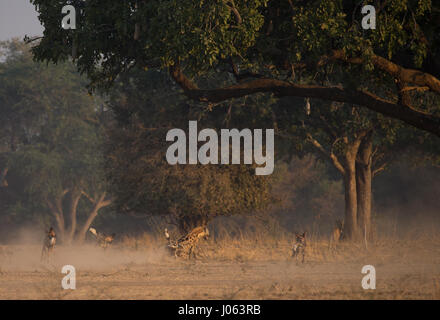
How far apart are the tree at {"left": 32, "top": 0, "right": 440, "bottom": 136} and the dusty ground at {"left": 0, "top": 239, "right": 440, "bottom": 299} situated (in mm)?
4154

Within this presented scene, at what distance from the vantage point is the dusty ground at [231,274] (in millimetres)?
15016

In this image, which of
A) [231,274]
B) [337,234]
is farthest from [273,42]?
[337,234]

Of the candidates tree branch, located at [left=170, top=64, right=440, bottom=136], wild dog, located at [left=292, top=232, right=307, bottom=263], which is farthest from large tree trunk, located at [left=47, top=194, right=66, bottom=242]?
tree branch, located at [left=170, top=64, right=440, bottom=136]

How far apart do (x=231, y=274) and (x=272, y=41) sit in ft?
20.9

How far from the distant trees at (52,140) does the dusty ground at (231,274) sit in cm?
2787

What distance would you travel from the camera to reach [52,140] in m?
59.4

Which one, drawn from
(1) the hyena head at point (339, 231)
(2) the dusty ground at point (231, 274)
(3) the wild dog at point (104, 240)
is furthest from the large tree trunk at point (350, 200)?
(3) the wild dog at point (104, 240)

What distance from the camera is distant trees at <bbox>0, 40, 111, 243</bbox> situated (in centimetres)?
5650

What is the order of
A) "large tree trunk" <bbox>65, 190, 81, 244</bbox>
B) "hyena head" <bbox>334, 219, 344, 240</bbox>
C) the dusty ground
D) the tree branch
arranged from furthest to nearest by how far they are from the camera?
"large tree trunk" <bbox>65, 190, 81, 244</bbox>, "hyena head" <bbox>334, 219, 344, 240</bbox>, the tree branch, the dusty ground

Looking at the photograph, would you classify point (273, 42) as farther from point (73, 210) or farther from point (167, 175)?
point (73, 210)

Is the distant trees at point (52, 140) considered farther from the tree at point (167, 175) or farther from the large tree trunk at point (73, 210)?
the tree at point (167, 175)

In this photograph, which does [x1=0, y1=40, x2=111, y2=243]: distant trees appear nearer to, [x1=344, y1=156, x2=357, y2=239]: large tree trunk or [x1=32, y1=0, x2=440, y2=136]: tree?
[x1=344, y1=156, x2=357, y2=239]: large tree trunk

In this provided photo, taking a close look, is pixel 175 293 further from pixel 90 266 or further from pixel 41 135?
pixel 41 135

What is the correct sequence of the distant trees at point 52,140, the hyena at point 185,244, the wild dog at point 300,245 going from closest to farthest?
1. the wild dog at point 300,245
2. the hyena at point 185,244
3. the distant trees at point 52,140
